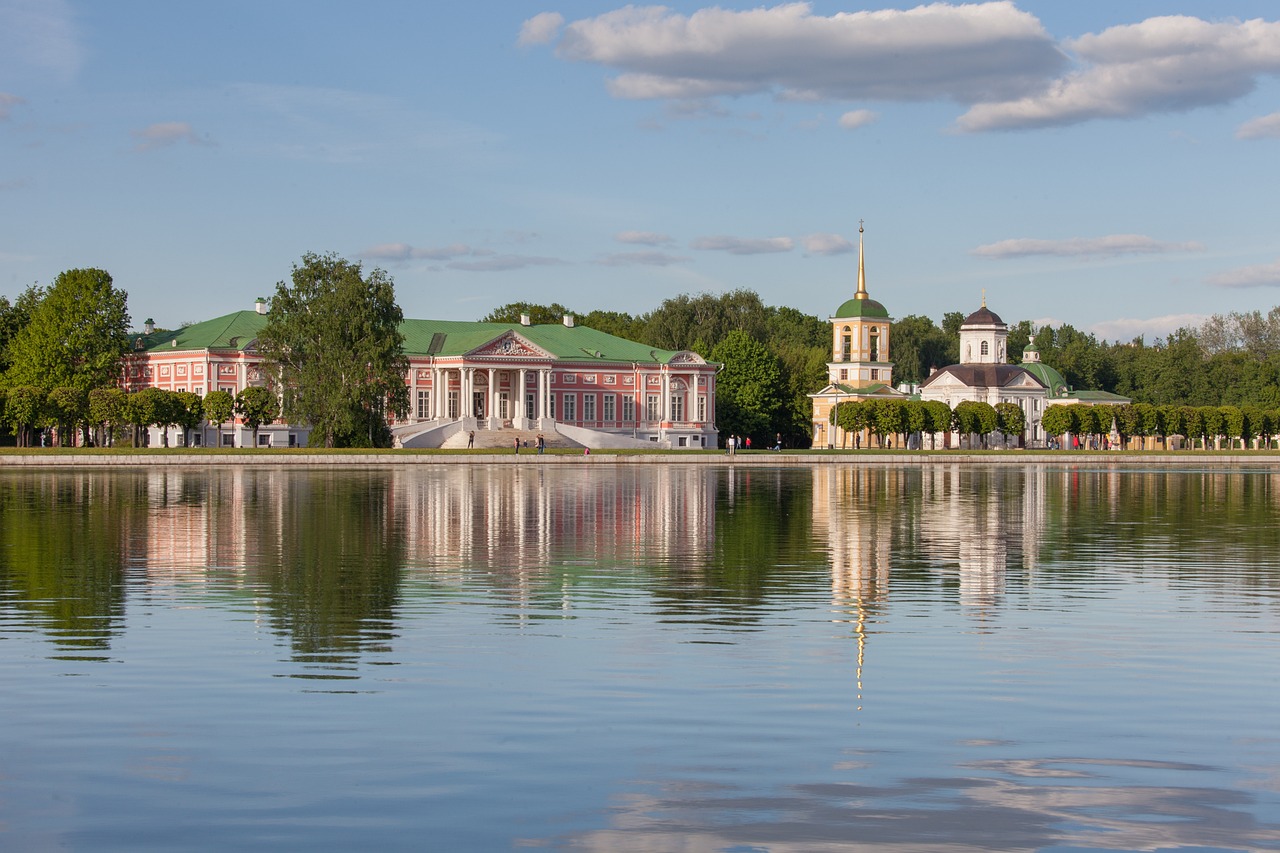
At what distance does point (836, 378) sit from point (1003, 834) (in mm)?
131608

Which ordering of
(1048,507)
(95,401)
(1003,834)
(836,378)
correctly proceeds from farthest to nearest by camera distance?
(836,378)
(95,401)
(1048,507)
(1003,834)

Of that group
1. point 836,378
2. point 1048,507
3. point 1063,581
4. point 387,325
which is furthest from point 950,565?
point 836,378

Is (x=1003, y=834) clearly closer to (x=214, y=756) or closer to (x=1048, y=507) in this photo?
(x=214, y=756)

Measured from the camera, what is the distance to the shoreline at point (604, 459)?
227 feet

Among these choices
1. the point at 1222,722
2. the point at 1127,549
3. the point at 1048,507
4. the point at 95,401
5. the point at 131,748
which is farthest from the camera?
the point at 95,401

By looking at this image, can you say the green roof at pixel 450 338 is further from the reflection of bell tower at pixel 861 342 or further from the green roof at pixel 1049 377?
the green roof at pixel 1049 377

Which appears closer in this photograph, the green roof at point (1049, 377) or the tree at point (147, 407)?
the tree at point (147, 407)

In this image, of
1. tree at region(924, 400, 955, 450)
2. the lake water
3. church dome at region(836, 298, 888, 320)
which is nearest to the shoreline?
tree at region(924, 400, 955, 450)

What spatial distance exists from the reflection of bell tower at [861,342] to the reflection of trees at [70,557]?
97747 mm

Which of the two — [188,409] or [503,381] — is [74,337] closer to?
[188,409]

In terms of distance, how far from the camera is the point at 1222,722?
11.1 metres

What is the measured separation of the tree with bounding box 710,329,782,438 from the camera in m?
113

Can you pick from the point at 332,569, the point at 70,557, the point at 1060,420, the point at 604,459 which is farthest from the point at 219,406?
the point at 332,569

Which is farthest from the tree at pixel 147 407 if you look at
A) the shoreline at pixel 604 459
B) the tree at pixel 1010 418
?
the tree at pixel 1010 418
